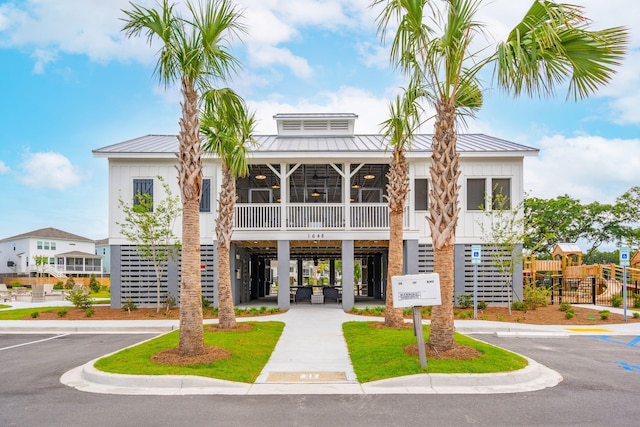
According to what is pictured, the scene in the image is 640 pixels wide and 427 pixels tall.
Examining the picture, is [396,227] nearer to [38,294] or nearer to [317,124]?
[317,124]

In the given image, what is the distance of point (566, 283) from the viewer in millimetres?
25266

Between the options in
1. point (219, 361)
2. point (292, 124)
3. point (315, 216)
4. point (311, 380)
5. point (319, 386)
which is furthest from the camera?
point (292, 124)

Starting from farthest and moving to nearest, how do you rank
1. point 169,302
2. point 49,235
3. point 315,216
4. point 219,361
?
point 49,235 < point 315,216 < point 169,302 < point 219,361

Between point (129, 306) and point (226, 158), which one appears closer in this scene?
point (226, 158)

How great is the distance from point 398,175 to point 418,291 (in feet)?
20.3

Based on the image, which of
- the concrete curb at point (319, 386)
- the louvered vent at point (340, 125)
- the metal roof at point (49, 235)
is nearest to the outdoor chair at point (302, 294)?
the louvered vent at point (340, 125)

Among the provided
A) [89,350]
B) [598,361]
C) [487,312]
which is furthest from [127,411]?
[487,312]

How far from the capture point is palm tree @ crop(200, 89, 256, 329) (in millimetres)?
12484

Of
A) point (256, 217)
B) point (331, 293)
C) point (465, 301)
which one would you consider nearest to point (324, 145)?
point (256, 217)

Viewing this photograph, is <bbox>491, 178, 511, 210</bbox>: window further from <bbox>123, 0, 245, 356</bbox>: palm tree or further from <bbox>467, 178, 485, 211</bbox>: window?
<bbox>123, 0, 245, 356</bbox>: palm tree

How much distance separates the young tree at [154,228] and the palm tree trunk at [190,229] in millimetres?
8129

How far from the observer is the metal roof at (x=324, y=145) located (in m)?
18.8

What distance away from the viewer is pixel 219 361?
872 centimetres

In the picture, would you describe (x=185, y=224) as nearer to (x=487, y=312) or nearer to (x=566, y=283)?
(x=487, y=312)
